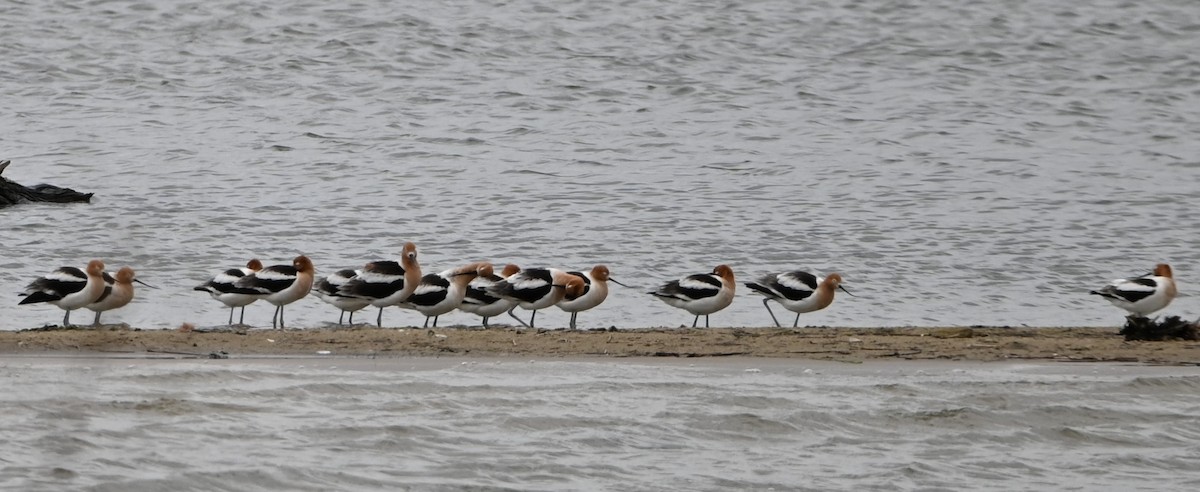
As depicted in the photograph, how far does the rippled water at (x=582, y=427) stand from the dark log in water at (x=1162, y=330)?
151cm

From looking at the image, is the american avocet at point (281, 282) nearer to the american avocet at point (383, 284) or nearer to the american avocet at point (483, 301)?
the american avocet at point (383, 284)

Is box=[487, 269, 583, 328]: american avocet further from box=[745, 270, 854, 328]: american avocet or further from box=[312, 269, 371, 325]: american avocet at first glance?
box=[745, 270, 854, 328]: american avocet

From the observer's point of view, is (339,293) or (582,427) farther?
(339,293)

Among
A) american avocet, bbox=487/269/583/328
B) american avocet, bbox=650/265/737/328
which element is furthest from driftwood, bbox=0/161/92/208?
american avocet, bbox=650/265/737/328

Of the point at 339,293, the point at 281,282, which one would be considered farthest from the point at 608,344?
the point at 281,282

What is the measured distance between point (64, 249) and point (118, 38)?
14921 millimetres

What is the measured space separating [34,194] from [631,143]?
8417mm

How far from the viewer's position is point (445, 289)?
43.0ft

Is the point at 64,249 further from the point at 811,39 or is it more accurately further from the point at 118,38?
the point at 811,39

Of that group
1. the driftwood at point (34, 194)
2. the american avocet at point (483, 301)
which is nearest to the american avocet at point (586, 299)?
the american avocet at point (483, 301)

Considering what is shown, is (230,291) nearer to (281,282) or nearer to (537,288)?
(281,282)

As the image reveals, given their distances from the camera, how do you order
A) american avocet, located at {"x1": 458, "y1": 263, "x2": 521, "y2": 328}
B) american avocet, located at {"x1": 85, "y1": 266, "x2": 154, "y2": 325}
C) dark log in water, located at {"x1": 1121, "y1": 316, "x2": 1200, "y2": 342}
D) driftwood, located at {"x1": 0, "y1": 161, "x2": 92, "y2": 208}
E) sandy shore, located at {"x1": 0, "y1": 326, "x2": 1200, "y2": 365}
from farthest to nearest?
driftwood, located at {"x1": 0, "y1": 161, "x2": 92, "y2": 208}
american avocet, located at {"x1": 458, "y1": 263, "x2": 521, "y2": 328}
american avocet, located at {"x1": 85, "y1": 266, "x2": 154, "y2": 325}
dark log in water, located at {"x1": 1121, "y1": 316, "x2": 1200, "y2": 342}
sandy shore, located at {"x1": 0, "y1": 326, "x2": 1200, "y2": 365}

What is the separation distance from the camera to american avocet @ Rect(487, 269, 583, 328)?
13.2m

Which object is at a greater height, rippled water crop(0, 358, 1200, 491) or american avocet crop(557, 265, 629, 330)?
rippled water crop(0, 358, 1200, 491)
